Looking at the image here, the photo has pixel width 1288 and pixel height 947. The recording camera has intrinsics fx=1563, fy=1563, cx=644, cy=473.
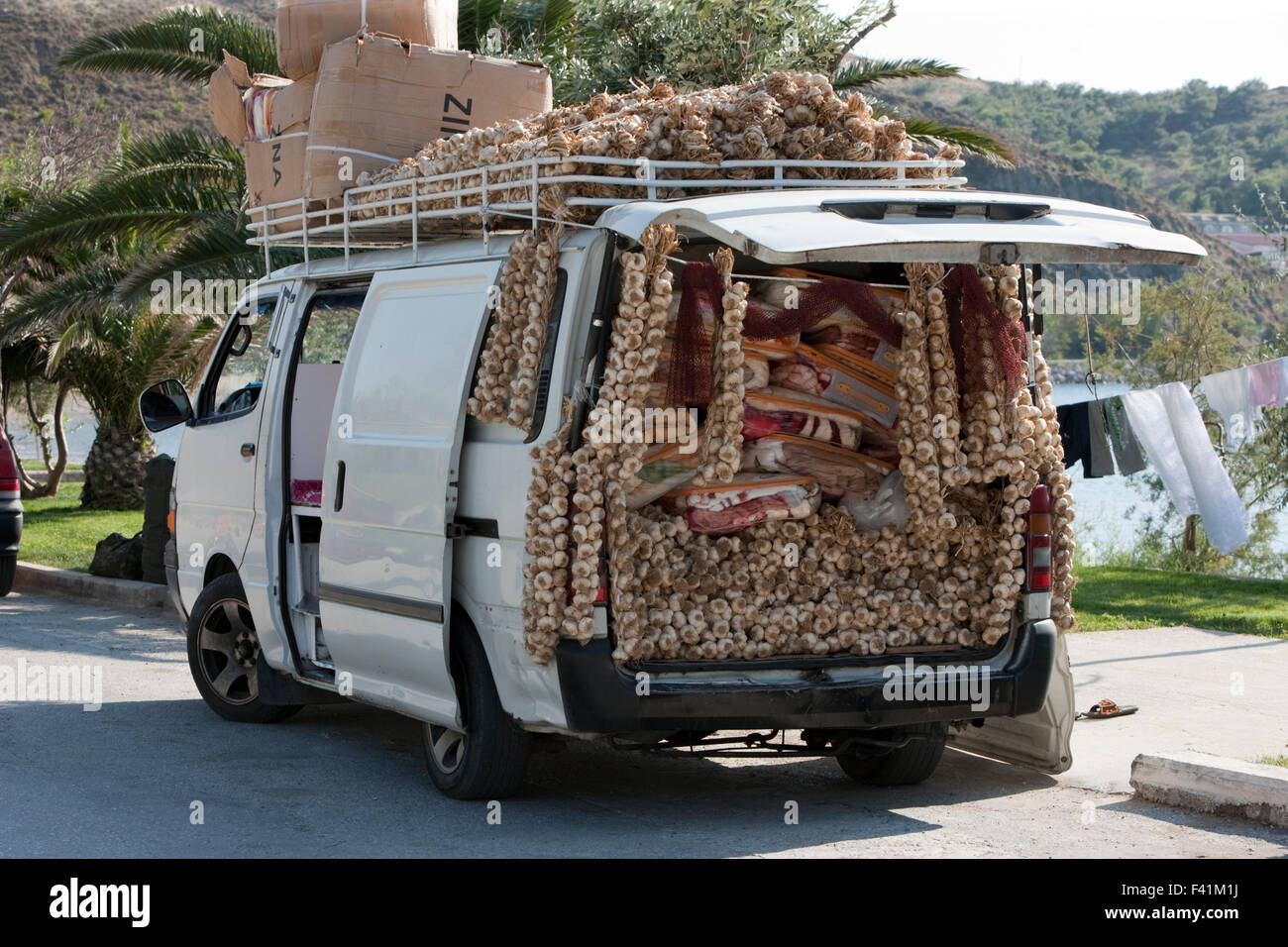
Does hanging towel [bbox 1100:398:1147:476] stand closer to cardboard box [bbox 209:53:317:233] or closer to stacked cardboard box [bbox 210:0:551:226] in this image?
stacked cardboard box [bbox 210:0:551:226]

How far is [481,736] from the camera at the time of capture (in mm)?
5988

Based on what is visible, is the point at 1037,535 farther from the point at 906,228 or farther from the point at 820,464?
the point at 906,228

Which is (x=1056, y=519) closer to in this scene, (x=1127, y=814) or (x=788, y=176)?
(x=1127, y=814)

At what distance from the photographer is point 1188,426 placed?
405 inches

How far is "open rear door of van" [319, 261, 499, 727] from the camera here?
19.6 ft

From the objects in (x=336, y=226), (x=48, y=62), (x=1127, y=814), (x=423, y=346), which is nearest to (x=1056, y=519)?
(x=1127, y=814)

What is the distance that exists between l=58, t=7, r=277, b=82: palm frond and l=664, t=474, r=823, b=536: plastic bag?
9.18 m

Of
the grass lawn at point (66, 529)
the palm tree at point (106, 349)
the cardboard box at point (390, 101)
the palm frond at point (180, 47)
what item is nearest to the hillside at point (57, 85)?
the grass lawn at point (66, 529)

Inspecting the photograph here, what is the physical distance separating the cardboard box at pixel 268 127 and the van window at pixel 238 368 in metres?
0.50

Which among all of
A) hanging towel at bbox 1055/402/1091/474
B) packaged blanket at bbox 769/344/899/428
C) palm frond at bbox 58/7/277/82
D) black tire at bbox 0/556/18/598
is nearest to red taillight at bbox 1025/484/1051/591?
packaged blanket at bbox 769/344/899/428

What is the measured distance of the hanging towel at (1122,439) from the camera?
35.0ft

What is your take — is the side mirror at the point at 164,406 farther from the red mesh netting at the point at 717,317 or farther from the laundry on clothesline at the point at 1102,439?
the laundry on clothesline at the point at 1102,439

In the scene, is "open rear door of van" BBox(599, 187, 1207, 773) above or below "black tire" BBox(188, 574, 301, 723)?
above
